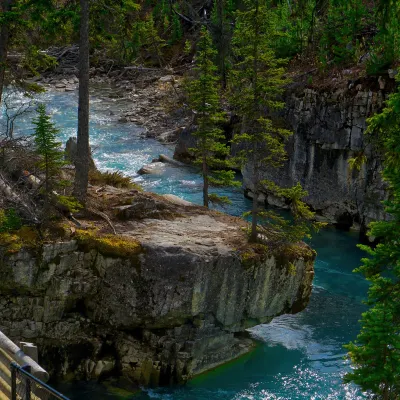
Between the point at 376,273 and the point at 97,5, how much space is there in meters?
11.5

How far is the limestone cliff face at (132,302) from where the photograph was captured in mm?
17219

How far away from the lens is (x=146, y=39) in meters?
49.7

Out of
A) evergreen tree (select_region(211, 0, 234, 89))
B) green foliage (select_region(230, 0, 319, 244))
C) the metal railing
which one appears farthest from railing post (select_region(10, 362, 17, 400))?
evergreen tree (select_region(211, 0, 234, 89))

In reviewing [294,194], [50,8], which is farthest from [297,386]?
[50,8]

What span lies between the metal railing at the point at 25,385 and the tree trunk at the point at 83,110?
10.2 meters

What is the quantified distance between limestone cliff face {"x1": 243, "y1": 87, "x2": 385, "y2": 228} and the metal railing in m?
21.3

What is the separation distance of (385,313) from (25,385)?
275 inches

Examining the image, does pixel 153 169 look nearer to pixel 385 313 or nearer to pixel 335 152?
pixel 335 152

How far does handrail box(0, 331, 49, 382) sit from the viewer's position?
31.7ft

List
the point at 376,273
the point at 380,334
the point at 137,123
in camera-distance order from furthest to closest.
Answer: the point at 137,123, the point at 376,273, the point at 380,334

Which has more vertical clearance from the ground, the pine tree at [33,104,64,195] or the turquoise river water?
the pine tree at [33,104,64,195]

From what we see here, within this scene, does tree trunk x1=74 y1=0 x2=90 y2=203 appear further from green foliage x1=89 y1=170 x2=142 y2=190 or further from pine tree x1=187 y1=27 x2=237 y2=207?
pine tree x1=187 y1=27 x2=237 y2=207

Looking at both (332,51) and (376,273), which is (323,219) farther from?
(376,273)

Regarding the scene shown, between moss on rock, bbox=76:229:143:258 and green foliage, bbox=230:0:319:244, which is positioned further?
green foliage, bbox=230:0:319:244
